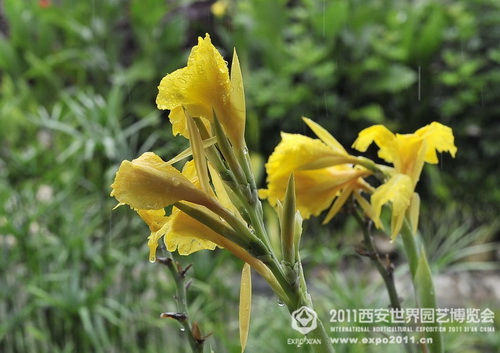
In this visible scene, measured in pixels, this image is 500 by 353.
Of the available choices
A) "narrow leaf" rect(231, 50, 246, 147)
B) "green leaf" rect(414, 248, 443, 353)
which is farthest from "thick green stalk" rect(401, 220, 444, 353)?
"narrow leaf" rect(231, 50, 246, 147)

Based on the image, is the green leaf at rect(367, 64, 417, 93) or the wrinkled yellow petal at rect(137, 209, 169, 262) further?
the green leaf at rect(367, 64, 417, 93)

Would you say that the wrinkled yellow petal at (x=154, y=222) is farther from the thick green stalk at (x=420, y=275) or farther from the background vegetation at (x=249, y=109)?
the background vegetation at (x=249, y=109)

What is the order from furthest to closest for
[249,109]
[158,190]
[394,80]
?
[394,80], [249,109], [158,190]

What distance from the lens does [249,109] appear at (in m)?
1.71

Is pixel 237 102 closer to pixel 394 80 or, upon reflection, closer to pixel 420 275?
pixel 420 275

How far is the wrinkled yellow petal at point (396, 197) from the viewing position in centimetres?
25

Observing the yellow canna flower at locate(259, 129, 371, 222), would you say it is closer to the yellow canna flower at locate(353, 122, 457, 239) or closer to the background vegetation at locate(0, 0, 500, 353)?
the yellow canna flower at locate(353, 122, 457, 239)

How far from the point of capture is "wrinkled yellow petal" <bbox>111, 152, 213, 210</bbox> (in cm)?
18

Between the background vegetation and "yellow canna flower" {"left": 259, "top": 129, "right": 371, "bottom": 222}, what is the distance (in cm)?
49

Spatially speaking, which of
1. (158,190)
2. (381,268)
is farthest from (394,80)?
(158,190)

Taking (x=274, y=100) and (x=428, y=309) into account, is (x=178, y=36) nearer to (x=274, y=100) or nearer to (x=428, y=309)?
(x=274, y=100)

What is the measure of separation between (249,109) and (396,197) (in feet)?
4.82

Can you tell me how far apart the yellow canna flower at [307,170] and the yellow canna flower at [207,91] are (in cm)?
6

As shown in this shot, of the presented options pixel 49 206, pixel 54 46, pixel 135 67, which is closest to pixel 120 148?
pixel 49 206
